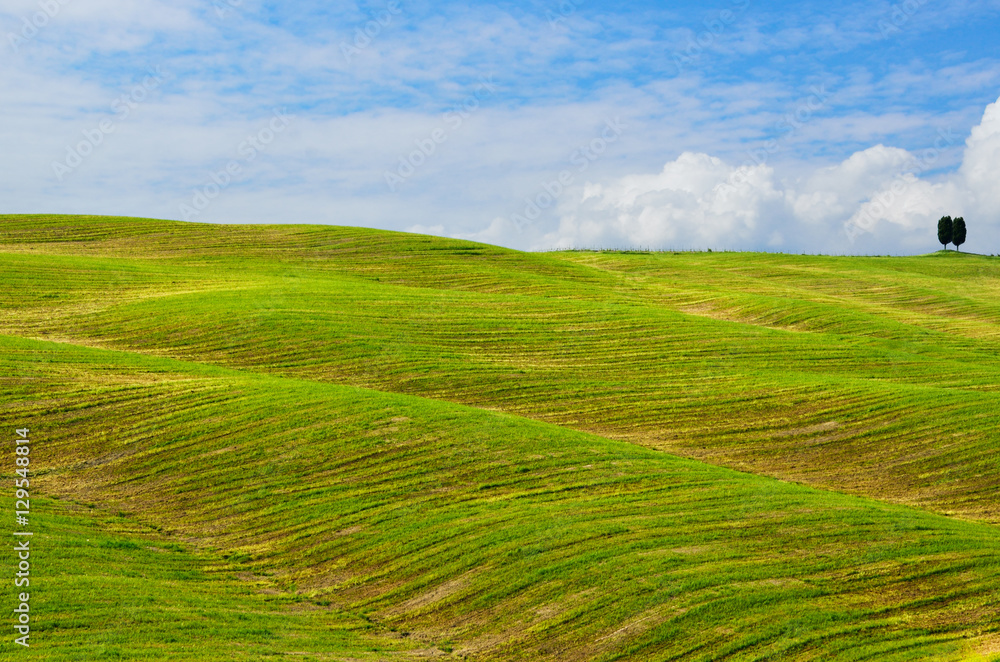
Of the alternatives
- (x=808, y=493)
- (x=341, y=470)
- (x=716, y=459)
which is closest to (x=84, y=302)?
(x=341, y=470)

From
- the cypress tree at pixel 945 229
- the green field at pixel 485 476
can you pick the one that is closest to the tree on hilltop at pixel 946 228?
the cypress tree at pixel 945 229

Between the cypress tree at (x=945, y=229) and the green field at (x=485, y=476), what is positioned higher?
the cypress tree at (x=945, y=229)

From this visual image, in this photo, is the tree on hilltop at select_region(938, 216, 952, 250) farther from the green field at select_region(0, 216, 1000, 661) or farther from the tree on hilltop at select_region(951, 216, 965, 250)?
the green field at select_region(0, 216, 1000, 661)

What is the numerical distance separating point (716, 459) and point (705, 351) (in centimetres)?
1464

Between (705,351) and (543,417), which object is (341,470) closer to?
(543,417)

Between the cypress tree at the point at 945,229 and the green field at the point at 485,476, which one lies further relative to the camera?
the cypress tree at the point at 945,229

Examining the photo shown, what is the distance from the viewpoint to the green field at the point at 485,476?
1917 centimetres

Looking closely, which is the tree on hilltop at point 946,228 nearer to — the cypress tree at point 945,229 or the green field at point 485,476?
the cypress tree at point 945,229

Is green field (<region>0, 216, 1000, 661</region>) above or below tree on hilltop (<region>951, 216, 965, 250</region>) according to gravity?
below

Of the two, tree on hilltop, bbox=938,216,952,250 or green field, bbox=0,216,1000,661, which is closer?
green field, bbox=0,216,1000,661

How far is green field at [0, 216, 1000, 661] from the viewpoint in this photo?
19172 millimetres

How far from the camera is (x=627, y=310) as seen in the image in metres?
54.8

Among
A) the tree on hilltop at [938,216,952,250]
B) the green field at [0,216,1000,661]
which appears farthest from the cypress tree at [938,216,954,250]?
the green field at [0,216,1000,661]

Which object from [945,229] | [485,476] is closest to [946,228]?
[945,229]
